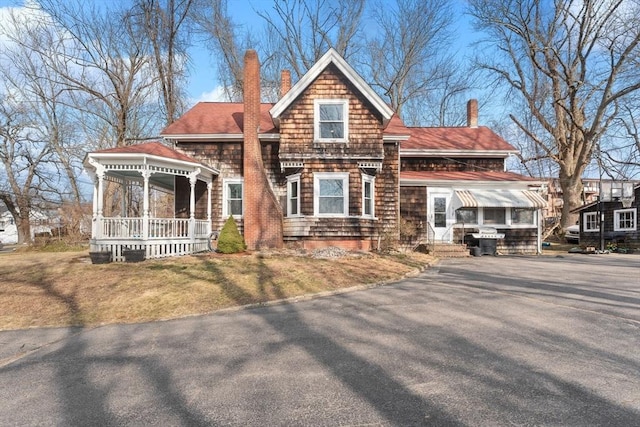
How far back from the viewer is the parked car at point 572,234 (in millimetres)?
28775

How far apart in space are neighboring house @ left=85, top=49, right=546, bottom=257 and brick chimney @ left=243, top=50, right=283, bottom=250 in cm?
4

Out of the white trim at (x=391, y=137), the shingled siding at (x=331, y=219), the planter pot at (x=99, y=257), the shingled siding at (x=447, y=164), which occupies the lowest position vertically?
the planter pot at (x=99, y=257)

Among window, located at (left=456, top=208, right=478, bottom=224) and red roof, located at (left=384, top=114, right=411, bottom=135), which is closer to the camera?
red roof, located at (left=384, top=114, right=411, bottom=135)

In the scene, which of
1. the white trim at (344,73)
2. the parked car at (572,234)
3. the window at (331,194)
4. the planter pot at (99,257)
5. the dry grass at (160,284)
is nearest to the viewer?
the dry grass at (160,284)

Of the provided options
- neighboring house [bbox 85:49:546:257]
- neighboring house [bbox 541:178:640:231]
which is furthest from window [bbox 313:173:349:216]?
neighboring house [bbox 541:178:640:231]

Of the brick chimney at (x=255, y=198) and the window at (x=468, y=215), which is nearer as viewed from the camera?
the brick chimney at (x=255, y=198)

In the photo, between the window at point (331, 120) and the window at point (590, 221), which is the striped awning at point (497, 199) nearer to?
the window at point (331, 120)

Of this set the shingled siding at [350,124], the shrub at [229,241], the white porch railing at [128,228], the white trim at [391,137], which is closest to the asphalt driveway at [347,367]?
the shrub at [229,241]

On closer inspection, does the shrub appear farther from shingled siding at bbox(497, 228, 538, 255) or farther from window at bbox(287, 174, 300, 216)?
Answer: shingled siding at bbox(497, 228, 538, 255)

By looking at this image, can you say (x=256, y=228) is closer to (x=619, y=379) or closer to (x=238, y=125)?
(x=238, y=125)

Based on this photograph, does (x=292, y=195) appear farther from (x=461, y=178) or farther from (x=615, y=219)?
(x=615, y=219)

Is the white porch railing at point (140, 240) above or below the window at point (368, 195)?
below

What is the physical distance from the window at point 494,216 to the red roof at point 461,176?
58.0 inches

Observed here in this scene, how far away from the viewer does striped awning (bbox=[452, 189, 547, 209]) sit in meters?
18.3
